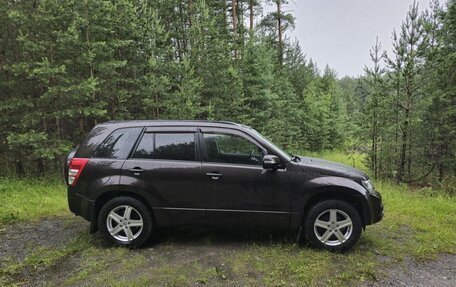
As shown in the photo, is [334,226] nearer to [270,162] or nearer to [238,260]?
[270,162]

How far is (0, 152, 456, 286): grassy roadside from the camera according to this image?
347 cm

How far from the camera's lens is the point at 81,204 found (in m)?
4.36

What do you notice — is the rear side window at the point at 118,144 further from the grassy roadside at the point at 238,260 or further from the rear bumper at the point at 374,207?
the rear bumper at the point at 374,207

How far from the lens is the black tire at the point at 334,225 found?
4.08 metres

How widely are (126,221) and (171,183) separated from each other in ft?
2.85

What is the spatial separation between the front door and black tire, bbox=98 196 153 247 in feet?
3.07

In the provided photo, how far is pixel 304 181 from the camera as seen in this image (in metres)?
4.12

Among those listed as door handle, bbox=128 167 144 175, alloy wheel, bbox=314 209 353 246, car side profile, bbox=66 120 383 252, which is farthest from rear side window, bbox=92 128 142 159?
alloy wheel, bbox=314 209 353 246

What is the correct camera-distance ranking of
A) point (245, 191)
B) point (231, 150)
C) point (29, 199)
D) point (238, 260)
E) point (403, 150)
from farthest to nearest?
point (403, 150) < point (29, 199) < point (231, 150) < point (245, 191) < point (238, 260)

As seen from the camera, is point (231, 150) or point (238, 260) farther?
point (231, 150)

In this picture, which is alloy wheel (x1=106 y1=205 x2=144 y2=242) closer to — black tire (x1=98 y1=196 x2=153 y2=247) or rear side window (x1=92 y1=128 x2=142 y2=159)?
black tire (x1=98 y1=196 x2=153 y2=247)

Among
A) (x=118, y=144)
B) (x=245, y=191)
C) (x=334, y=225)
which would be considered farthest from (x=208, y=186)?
(x=334, y=225)

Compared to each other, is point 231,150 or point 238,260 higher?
point 231,150

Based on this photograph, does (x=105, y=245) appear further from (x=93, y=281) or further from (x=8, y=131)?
(x=8, y=131)
